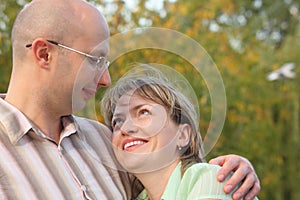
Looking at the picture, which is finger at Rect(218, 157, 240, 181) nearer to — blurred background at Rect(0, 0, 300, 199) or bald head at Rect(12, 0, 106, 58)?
bald head at Rect(12, 0, 106, 58)

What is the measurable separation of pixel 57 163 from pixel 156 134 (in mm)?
362

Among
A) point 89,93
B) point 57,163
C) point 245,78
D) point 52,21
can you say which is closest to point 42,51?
point 52,21

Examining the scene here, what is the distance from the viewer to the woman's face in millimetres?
2230

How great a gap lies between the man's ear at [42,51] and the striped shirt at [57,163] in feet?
0.67

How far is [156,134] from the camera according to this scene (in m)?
2.23

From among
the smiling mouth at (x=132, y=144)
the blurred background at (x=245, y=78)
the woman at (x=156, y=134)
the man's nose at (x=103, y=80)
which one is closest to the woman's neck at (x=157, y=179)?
the woman at (x=156, y=134)

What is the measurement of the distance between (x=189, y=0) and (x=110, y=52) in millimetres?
6421

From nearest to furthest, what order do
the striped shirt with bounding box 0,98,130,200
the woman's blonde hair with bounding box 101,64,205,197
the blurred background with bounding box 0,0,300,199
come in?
the striped shirt with bounding box 0,98,130,200 → the woman's blonde hair with bounding box 101,64,205,197 → the blurred background with bounding box 0,0,300,199

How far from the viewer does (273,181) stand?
27.4ft

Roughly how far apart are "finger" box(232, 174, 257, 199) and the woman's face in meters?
0.28

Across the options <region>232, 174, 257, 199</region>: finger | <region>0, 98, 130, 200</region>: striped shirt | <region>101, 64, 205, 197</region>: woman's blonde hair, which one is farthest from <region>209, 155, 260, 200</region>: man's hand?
<region>0, 98, 130, 200</region>: striped shirt

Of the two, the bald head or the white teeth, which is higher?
the bald head

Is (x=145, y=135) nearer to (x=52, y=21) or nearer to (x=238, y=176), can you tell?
(x=238, y=176)

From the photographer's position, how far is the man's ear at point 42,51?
2.30 m
